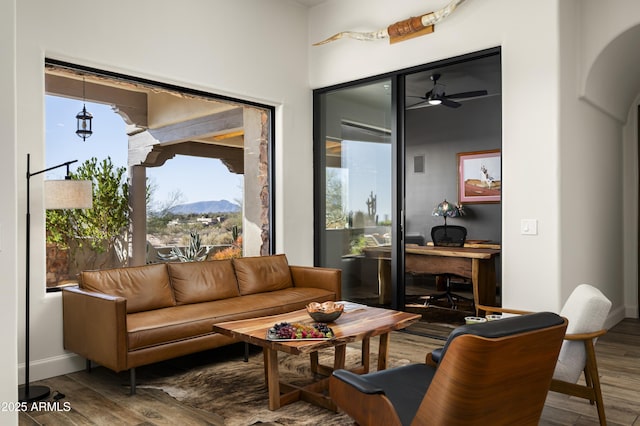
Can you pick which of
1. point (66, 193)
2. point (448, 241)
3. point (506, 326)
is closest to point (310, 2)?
point (448, 241)

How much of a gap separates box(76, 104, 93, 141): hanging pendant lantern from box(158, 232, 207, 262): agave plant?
4.05 ft

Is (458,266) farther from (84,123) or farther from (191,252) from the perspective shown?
(84,123)

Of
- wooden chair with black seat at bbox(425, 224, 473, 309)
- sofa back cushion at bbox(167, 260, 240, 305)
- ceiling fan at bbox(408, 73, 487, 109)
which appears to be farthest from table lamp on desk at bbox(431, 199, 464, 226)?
sofa back cushion at bbox(167, 260, 240, 305)

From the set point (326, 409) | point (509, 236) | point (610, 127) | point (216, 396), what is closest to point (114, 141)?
point (216, 396)

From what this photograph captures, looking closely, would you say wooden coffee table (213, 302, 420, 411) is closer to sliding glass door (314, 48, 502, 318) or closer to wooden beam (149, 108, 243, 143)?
sliding glass door (314, 48, 502, 318)

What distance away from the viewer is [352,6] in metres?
5.27

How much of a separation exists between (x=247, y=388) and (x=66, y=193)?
1782mm

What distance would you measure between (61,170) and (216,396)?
2.12 m

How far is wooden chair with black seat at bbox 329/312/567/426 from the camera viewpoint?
1.72 m

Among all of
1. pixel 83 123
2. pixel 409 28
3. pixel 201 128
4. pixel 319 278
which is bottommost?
pixel 319 278

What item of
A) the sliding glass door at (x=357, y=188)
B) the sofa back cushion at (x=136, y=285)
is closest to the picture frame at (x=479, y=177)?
the sliding glass door at (x=357, y=188)

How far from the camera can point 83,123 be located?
12.9ft

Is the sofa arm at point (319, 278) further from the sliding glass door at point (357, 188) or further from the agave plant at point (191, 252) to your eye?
the agave plant at point (191, 252)

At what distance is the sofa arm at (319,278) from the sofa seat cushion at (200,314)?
0.41 feet
